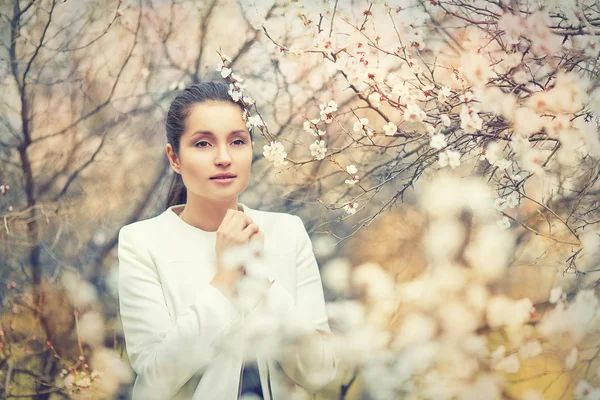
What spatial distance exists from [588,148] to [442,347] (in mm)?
674

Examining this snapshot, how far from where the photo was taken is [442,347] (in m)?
1.74

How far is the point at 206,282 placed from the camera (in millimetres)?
1592

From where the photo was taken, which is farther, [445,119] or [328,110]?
[328,110]

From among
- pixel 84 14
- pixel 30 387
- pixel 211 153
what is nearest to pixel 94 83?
pixel 84 14

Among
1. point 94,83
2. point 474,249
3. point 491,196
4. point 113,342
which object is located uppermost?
point 94,83

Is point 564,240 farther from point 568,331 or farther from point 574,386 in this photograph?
point 574,386

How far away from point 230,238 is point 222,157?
0.20 metres

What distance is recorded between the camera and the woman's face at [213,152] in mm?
1576

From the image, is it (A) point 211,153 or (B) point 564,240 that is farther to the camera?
(B) point 564,240

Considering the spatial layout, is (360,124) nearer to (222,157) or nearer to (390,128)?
(390,128)

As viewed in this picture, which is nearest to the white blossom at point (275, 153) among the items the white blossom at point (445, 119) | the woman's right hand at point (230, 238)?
the woman's right hand at point (230, 238)

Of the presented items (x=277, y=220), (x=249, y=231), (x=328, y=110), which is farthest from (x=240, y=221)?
(x=328, y=110)

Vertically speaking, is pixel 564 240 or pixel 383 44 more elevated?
pixel 383 44

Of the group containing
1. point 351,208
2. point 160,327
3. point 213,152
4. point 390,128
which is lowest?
point 160,327
